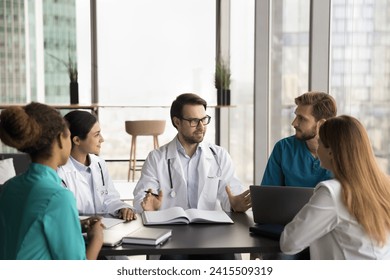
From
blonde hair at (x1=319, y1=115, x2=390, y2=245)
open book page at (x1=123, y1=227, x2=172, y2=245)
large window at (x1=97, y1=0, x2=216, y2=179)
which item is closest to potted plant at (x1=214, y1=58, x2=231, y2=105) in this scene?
large window at (x1=97, y1=0, x2=216, y2=179)

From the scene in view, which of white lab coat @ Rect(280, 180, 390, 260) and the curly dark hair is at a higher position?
the curly dark hair

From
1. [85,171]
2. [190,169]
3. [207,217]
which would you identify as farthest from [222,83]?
[207,217]

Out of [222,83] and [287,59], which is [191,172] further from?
[222,83]

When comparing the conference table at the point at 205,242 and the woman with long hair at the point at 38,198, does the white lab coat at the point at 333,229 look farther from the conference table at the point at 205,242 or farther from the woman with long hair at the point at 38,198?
the woman with long hair at the point at 38,198

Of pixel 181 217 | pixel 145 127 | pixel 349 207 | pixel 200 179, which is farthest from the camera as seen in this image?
pixel 145 127

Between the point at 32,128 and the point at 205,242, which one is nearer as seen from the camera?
the point at 32,128

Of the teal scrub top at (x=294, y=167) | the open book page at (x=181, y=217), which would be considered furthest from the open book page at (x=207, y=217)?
the teal scrub top at (x=294, y=167)

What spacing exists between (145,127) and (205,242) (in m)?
4.96

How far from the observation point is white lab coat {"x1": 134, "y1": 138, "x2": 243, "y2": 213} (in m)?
2.90

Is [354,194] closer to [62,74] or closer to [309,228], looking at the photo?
[309,228]

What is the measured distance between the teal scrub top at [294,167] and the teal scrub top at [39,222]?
4.82 ft

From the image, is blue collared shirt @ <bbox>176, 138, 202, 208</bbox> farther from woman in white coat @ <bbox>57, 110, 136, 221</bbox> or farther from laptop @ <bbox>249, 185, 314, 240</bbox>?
laptop @ <bbox>249, 185, 314, 240</bbox>

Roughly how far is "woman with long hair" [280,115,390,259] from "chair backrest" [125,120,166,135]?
5058mm

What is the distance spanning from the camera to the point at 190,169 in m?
2.96
